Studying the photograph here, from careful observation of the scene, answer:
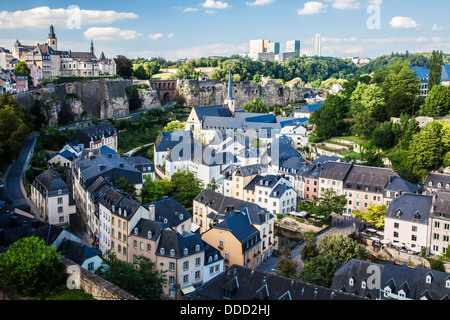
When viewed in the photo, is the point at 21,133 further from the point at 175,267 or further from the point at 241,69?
the point at 241,69

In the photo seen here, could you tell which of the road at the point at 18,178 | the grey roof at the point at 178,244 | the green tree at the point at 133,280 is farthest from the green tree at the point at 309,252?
the road at the point at 18,178

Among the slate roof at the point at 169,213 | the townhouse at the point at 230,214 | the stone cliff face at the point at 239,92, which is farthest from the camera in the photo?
the stone cliff face at the point at 239,92

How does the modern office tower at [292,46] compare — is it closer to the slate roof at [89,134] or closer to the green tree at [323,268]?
the slate roof at [89,134]

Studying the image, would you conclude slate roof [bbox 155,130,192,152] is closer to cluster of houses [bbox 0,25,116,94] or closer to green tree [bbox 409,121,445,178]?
cluster of houses [bbox 0,25,116,94]

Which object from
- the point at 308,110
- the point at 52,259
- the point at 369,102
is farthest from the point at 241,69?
the point at 52,259

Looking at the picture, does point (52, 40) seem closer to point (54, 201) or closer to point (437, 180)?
point (54, 201)

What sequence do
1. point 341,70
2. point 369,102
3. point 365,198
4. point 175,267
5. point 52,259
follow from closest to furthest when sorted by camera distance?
point 52,259 → point 175,267 → point 365,198 → point 369,102 → point 341,70
